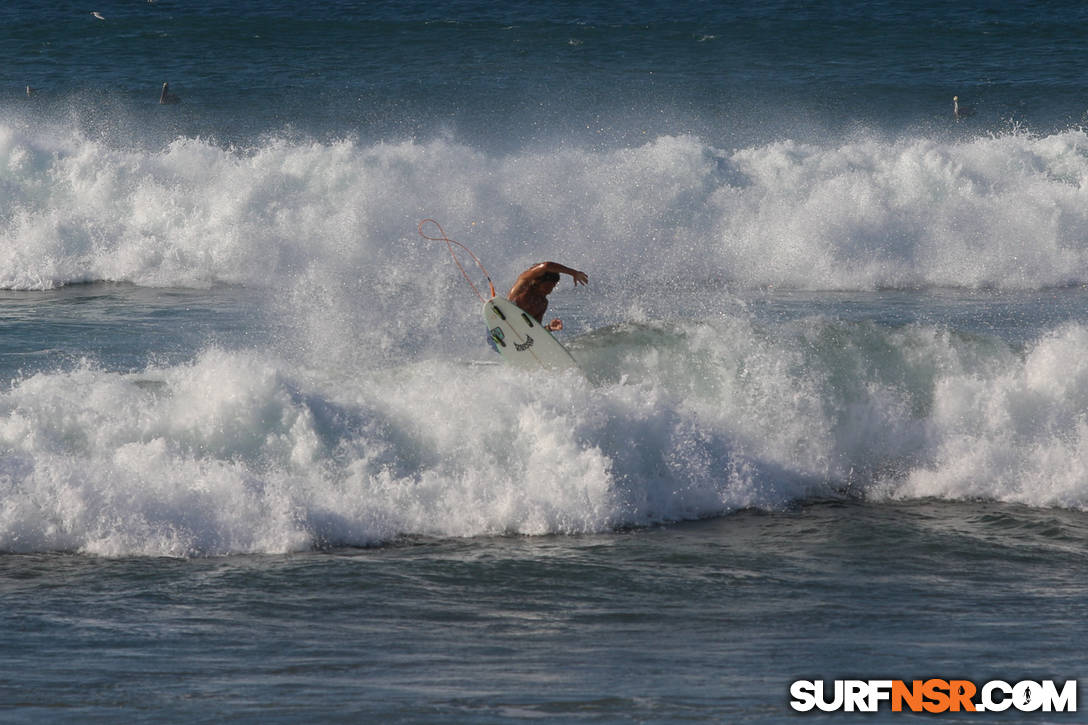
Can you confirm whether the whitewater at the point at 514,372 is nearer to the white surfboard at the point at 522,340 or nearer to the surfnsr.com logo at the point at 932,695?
the white surfboard at the point at 522,340

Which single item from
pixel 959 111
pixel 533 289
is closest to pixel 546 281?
pixel 533 289

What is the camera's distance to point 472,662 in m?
7.01

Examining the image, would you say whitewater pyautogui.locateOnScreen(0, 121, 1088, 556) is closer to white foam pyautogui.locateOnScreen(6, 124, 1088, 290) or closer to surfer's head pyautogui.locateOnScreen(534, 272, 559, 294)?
white foam pyautogui.locateOnScreen(6, 124, 1088, 290)

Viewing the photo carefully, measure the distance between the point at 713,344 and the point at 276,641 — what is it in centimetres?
547

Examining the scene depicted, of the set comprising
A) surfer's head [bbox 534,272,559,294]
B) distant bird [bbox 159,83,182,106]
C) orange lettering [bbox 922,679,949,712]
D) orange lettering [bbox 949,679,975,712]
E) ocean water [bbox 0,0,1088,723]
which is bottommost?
orange lettering [bbox 949,679,975,712]

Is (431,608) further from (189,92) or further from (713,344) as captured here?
(189,92)

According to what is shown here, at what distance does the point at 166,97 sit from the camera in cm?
3044

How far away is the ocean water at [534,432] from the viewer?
7.12 m

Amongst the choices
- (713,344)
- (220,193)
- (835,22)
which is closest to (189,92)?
(220,193)

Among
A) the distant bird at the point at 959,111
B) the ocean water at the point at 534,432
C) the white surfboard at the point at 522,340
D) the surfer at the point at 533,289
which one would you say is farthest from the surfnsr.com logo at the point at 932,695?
the distant bird at the point at 959,111

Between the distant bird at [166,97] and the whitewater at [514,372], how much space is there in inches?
282

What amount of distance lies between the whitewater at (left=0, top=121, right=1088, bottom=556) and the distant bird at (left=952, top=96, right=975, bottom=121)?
725cm

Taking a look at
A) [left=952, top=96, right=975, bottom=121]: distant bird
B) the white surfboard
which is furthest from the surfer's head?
[left=952, top=96, right=975, bottom=121]: distant bird

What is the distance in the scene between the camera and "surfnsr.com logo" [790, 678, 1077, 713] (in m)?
6.36
